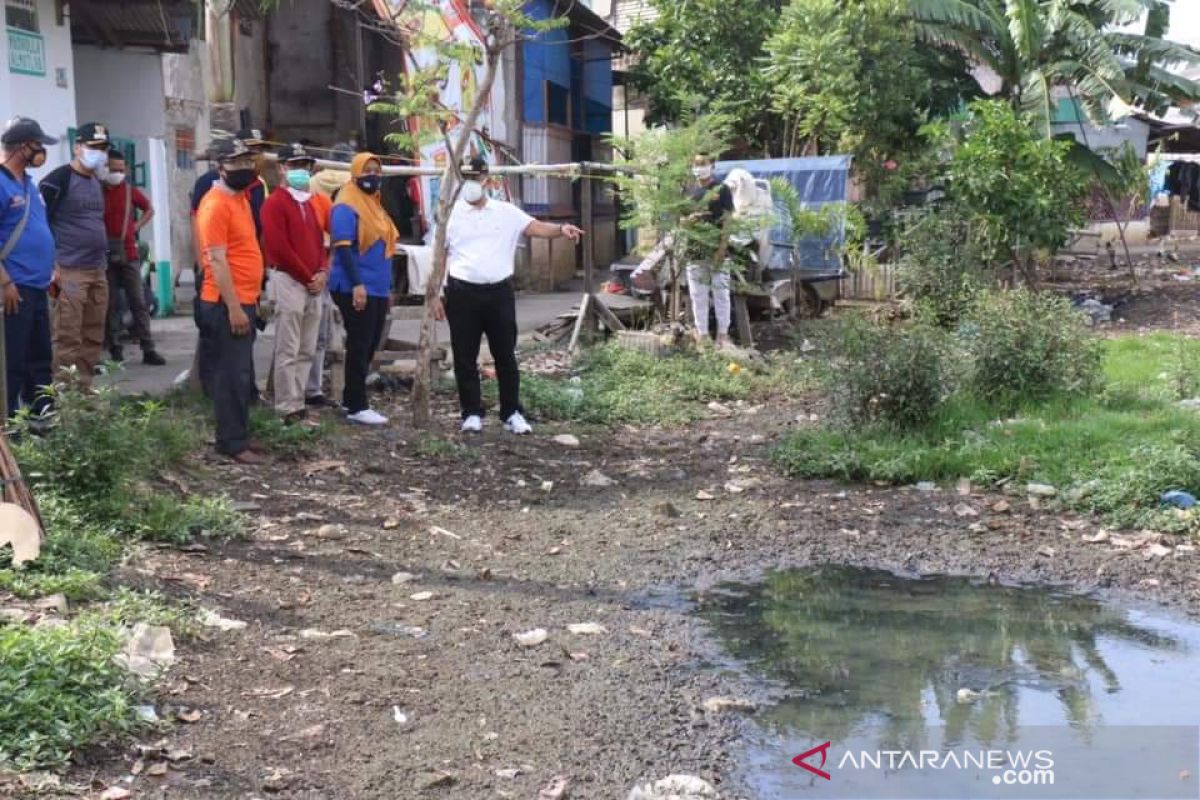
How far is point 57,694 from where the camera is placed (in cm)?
367

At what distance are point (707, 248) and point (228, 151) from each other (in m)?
5.38

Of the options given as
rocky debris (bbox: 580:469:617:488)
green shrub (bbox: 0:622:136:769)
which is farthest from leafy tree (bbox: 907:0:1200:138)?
green shrub (bbox: 0:622:136:769)

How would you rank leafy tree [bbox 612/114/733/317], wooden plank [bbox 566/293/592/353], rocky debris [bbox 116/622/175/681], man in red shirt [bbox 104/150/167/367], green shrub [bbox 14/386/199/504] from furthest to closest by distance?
1. wooden plank [bbox 566/293/592/353]
2. leafy tree [bbox 612/114/733/317]
3. man in red shirt [bbox 104/150/167/367]
4. green shrub [bbox 14/386/199/504]
5. rocky debris [bbox 116/622/175/681]

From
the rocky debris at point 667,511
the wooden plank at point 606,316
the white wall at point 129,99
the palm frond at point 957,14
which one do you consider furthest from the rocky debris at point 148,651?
the palm frond at point 957,14

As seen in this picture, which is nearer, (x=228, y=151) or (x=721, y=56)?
(x=228, y=151)

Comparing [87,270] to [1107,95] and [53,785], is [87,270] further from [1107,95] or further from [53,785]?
[1107,95]

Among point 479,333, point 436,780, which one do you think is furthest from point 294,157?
point 436,780

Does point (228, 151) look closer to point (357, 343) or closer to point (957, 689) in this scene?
point (357, 343)

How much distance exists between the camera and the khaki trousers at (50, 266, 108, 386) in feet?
24.9

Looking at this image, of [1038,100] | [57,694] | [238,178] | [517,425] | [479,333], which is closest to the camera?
[57,694]

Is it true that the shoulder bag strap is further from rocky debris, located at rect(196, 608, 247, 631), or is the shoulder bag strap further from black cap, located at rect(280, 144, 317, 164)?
rocky debris, located at rect(196, 608, 247, 631)

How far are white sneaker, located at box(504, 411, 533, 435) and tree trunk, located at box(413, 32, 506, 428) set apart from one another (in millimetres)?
536

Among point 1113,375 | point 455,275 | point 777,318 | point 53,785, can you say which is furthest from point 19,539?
point 777,318

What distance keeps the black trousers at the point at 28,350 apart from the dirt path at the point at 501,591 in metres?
1.14
